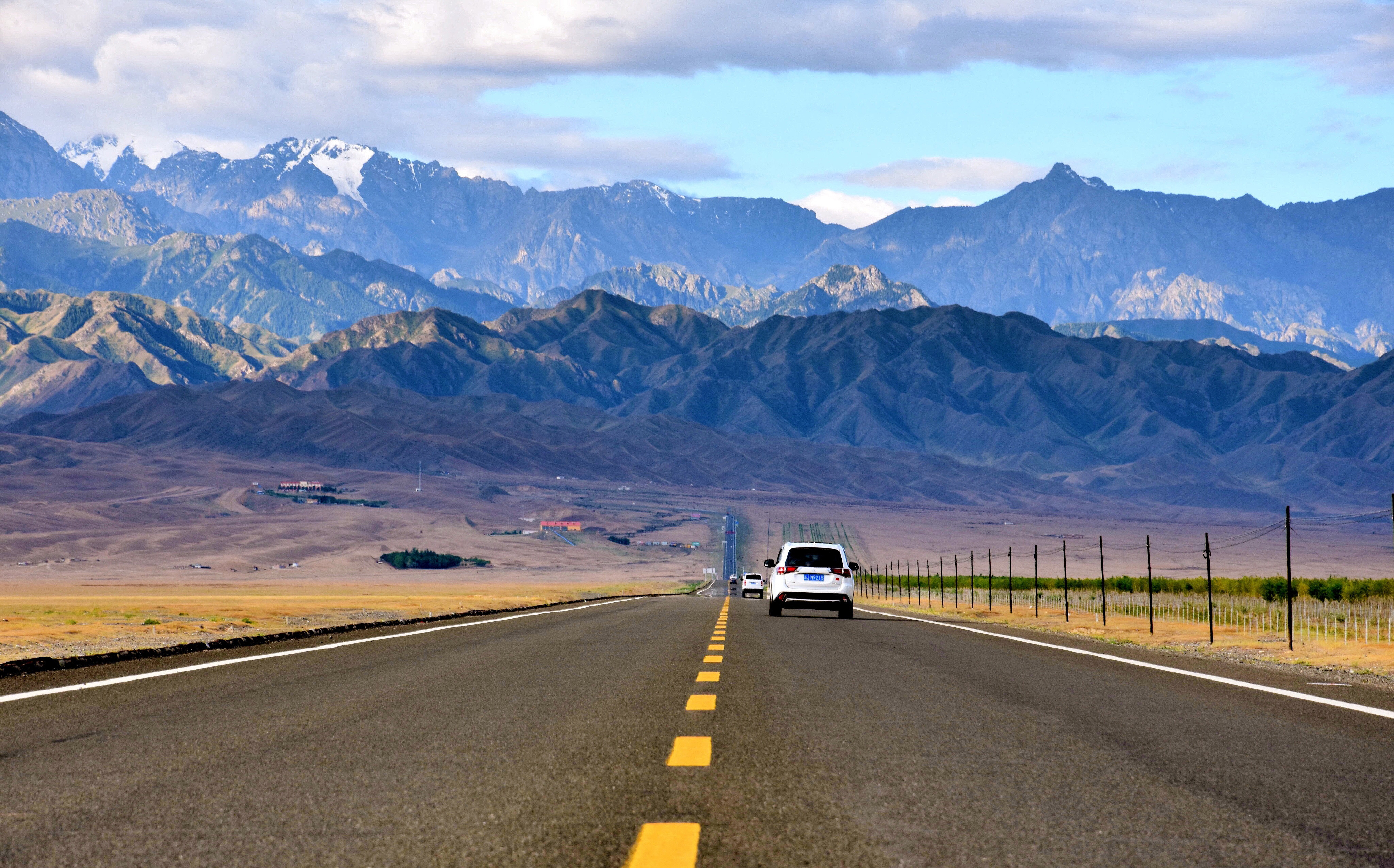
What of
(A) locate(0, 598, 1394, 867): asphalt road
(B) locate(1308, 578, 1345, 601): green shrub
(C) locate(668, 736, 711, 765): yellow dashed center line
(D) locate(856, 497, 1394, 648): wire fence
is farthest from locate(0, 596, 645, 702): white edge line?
(B) locate(1308, 578, 1345, 601): green shrub

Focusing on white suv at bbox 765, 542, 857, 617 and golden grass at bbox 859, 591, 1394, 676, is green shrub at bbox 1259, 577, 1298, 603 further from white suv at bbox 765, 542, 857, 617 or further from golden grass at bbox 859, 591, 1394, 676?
white suv at bbox 765, 542, 857, 617

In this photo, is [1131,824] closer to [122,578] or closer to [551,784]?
[551,784]

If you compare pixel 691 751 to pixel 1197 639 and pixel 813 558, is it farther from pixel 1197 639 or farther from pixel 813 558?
pixel 813 558

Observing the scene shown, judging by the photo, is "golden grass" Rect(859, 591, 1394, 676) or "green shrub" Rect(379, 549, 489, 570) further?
"green shrub" Rect(379, 549, 489, 570)

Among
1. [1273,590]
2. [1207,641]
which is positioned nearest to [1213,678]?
[1207,641]

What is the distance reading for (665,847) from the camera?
5855 mm

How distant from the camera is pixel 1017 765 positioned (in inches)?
323

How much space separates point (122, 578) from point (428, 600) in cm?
9286

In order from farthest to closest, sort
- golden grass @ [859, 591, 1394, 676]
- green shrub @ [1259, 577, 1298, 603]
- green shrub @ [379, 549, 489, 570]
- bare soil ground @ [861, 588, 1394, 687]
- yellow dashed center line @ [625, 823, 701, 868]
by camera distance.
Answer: green shrub @ [379, 549, 489, 570]
green shrub @ [1259, 577, 1298, 603]
golden grass @ [859, 591, 1394, 676]
bare soil ground @ [861, 588, 1394, 687]
yellow dashed center line @ [625, 823, 701, 868]

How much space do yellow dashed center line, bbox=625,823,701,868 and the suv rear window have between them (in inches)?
1121

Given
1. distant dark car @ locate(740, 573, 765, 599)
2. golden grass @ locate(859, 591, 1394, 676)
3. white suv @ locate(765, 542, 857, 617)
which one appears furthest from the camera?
distant dark car @ locate(740, 573, 765, 599)

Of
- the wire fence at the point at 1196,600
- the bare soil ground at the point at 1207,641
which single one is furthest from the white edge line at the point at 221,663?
the wire fence at the point at 1196,600

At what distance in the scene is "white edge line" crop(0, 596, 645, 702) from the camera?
11562 mm

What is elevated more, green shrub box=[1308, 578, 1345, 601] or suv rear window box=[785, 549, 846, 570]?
suv rear window box=[785, 549, 846, 570]
